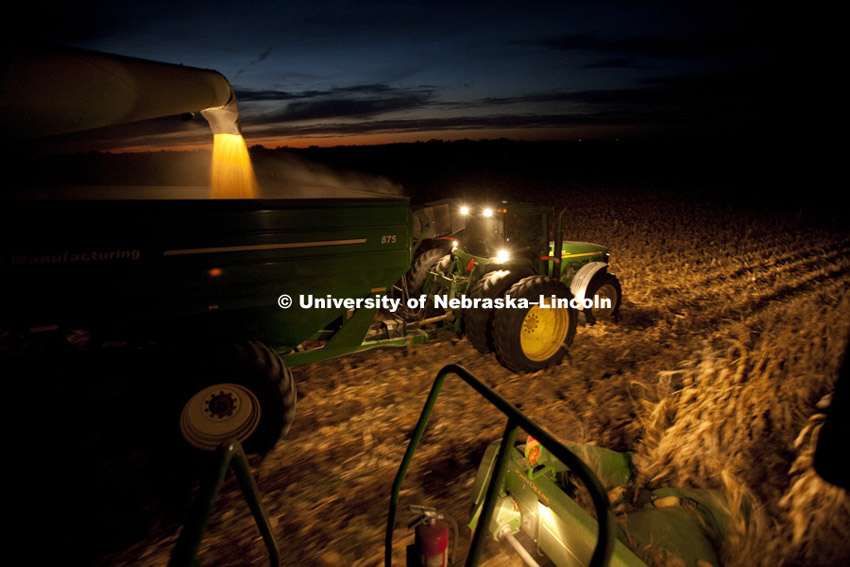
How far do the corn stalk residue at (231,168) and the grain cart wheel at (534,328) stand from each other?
3200mm

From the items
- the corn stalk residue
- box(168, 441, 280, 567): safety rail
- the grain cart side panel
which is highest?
the corn stalk residue

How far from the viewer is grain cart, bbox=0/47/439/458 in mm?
2619

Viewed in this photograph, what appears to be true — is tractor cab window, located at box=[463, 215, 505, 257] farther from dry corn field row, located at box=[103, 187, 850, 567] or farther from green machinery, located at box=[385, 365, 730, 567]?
green machinery, located at box=[385, 365, 730, 567]

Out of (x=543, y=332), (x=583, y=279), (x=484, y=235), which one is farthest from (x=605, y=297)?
(x=484, y=235)

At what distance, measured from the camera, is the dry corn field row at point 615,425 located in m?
2.73

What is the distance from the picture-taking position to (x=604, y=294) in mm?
6355

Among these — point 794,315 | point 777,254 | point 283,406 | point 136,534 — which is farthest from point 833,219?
point 136,534

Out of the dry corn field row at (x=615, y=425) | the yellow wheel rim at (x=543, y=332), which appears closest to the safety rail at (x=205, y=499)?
the dry corn field row at (x=615, y=425)

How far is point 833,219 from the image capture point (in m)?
17.0

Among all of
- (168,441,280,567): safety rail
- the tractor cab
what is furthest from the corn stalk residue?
(168,441,280,567): safety rail

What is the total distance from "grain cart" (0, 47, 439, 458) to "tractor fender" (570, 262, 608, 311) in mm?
2878

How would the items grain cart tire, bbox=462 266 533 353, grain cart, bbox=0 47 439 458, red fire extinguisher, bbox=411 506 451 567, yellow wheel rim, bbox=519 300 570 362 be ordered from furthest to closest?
yellow wheel rim, bbox=519 300 570 362, grain cart tire, bbox=462 266 533 353, grain cart, bbox=0 47 439 458, red fire extinguisher, bbox=411 506 451 567

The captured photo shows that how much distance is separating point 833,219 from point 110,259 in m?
22.9

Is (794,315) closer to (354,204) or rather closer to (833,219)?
(354,204)
